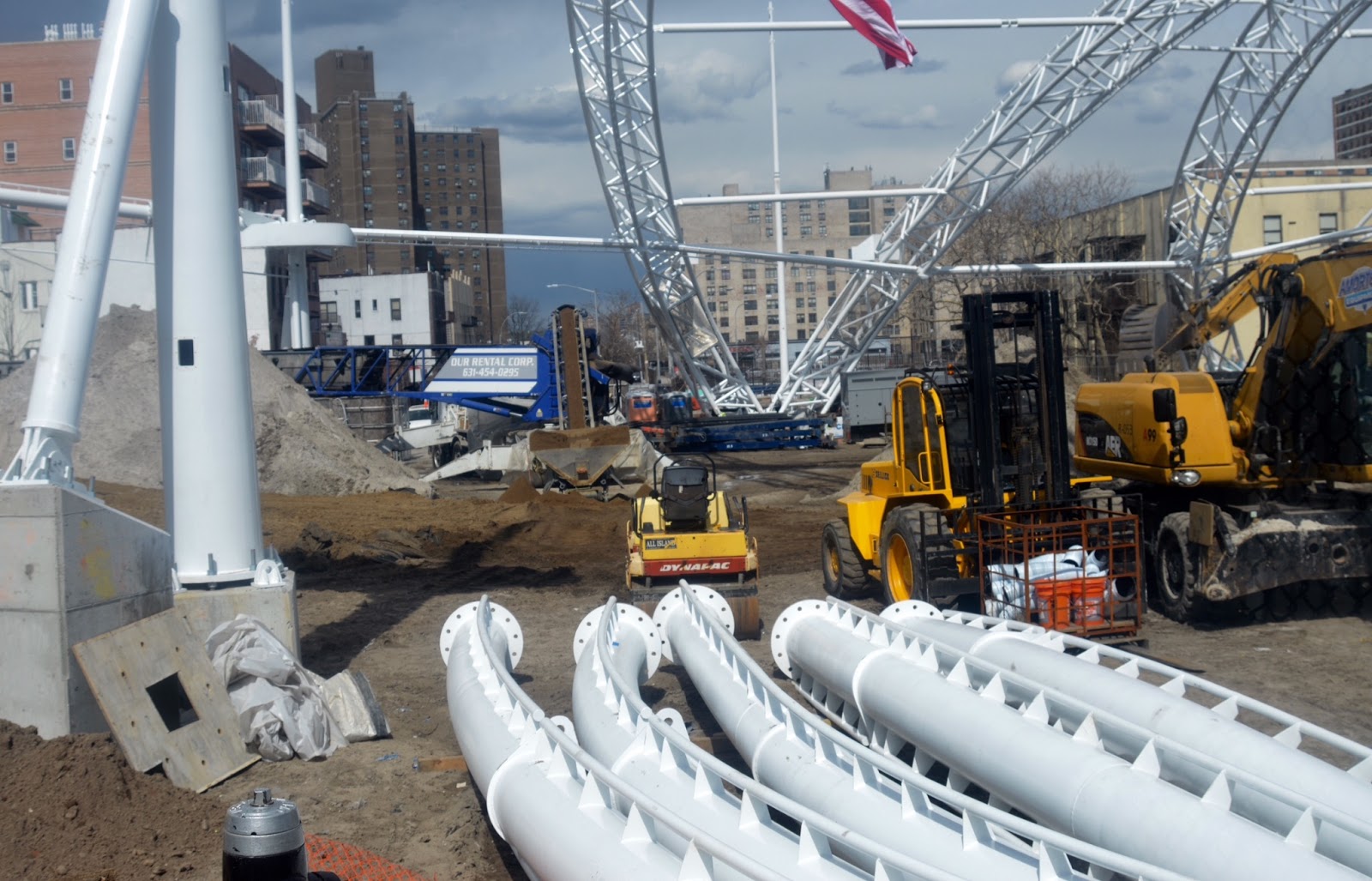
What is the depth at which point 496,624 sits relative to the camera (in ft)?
34.6

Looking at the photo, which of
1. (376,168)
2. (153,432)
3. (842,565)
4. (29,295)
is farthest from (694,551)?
(376,168)

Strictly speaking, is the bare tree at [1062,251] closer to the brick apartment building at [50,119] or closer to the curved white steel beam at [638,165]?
the curved white steel beam at [638,165]

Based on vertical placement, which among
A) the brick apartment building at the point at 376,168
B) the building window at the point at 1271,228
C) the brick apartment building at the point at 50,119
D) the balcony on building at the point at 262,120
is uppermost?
the brick apartment building at the point at 376,168

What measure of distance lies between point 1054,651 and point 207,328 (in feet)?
24.1

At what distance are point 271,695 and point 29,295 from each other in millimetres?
23824

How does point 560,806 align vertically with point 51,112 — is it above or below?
below

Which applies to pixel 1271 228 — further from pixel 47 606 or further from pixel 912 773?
pixel 47 606

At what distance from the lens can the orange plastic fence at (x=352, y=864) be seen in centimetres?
657

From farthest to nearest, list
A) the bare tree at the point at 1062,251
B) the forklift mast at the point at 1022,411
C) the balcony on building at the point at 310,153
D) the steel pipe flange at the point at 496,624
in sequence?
the balcony on building at the point at 310,153 → the bare tree at the point at 1062,251 → the forklift mast at the point at 1022,411 → the steel pipe flange at the point at 496,624

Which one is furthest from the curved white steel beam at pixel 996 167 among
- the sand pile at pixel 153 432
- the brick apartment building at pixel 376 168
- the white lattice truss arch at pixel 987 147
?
the brick apartment building at pixel 376 168

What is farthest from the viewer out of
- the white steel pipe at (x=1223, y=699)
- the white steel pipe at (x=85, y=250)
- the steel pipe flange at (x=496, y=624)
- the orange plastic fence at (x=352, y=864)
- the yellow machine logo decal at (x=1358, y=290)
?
the yellow machine logo decal at (x=1358, y=290)

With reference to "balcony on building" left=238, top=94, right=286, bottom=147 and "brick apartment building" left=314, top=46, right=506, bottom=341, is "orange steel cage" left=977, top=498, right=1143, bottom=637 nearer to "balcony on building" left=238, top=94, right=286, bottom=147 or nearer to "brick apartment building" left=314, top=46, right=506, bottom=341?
"balcony on building" left=238, top=94, right=286, bottom=147

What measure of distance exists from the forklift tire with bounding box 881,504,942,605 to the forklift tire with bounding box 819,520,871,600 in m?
0.86

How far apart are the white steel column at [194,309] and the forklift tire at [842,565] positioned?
677cm
